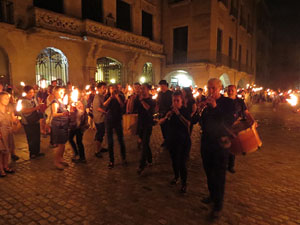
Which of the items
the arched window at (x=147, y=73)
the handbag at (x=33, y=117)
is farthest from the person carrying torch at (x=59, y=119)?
the arched window at (x=147, y=73)

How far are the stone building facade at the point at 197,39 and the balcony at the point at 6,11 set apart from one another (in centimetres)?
1289

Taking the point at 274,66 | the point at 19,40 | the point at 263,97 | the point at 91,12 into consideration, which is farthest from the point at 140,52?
the point at 274,66

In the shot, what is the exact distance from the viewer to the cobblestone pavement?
3.18m

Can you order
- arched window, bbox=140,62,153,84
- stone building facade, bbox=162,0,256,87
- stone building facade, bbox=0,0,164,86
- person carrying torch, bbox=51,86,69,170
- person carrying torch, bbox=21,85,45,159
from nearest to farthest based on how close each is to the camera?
person carrying torch, bbox=51,86,69,170, person carrying torch, bbox=21,85,45,159, stone building facade, bbox=0,0,164,86, stone building facade, bbox=162,0,256,87, arched window, bbox=140,62,153,84

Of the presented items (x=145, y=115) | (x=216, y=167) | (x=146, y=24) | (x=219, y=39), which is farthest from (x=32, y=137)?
(x=219, y=39)

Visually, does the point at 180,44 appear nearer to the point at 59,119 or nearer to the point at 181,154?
the point at 59,119

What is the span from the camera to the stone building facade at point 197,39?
18.8m

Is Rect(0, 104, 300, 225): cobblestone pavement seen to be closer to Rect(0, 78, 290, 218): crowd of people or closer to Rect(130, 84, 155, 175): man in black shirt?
Rect(0, 78, 290, 218): crowd of people

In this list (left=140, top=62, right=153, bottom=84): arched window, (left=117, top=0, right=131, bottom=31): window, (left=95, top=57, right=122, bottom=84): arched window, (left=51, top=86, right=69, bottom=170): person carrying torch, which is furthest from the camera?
(left=140, top=62, right=153, bottom=84): arched window

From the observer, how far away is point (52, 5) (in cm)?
1231

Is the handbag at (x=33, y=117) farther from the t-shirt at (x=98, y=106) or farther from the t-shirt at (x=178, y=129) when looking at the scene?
the t-shirt at (x=178, y=129)

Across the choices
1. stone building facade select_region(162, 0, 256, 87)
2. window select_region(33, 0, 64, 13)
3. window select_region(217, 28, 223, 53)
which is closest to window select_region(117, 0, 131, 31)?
window select_region(33, 0, 64, 13)

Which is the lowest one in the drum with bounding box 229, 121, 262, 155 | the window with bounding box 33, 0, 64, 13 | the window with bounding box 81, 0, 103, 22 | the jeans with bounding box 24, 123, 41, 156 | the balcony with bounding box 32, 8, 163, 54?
the jeans with bounding box 24, 123, 41, 156

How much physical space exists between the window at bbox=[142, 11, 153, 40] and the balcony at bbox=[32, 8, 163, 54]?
7.74 feet
